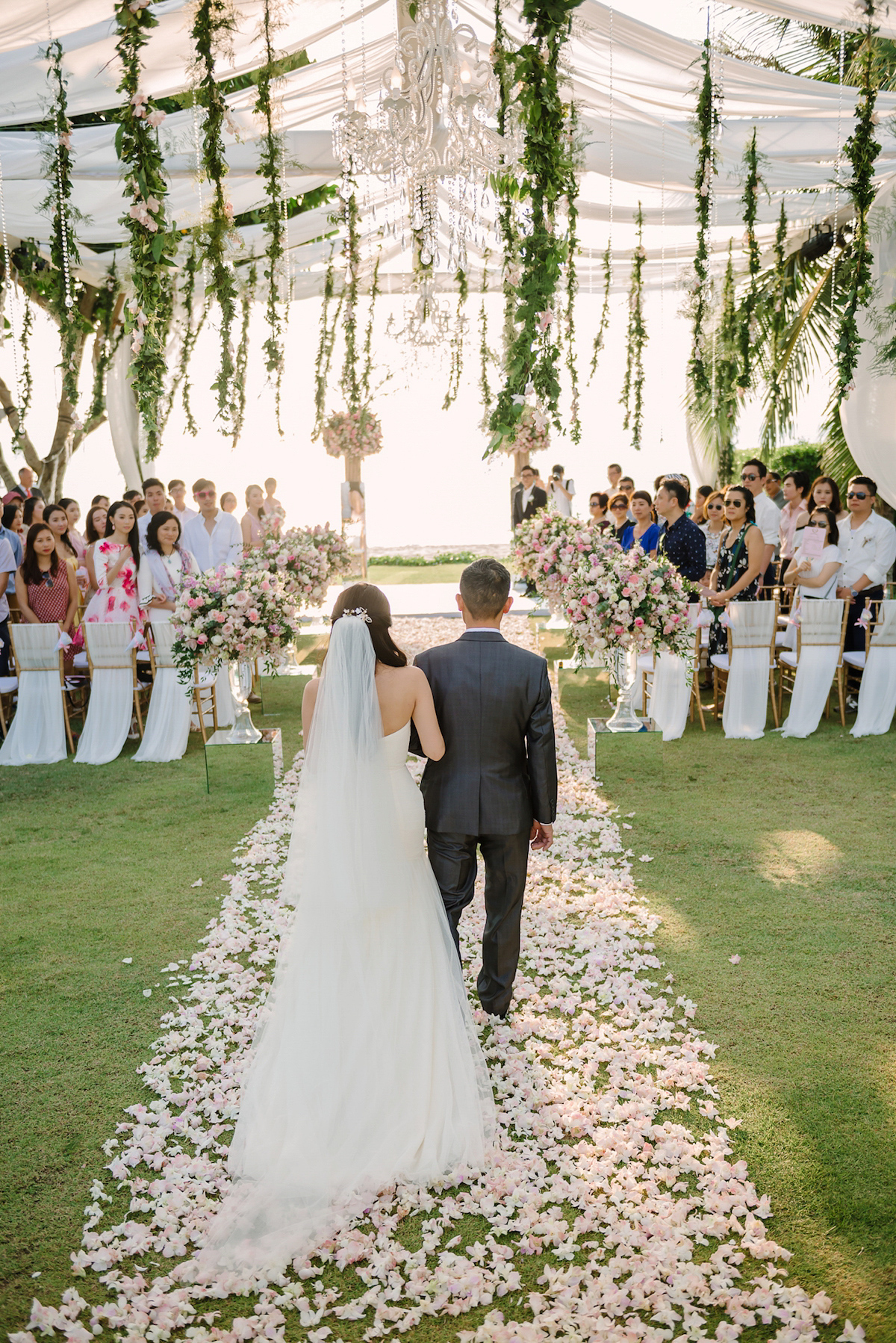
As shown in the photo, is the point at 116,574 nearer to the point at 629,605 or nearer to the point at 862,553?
the point at 629,605

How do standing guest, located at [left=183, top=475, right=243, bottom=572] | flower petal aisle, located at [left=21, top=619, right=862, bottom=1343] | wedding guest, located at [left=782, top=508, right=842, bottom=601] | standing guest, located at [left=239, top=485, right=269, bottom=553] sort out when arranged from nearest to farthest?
flower petal aisle, located at [left=21, top=619, right=862, bottom=1343], wedding guest, located at [left=782, top=508, right=842, bottom=601], standing guest, located at [left=183, top=475, right=243, bottom=572], standing guest, located at [left=239, top=485, right=269, bottom=553]

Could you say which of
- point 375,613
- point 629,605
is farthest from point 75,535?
point 375,613

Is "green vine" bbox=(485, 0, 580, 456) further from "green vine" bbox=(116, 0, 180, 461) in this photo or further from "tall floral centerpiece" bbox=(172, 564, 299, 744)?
"tall floral centerpiece" bbox=(172, 564, 299, 744)

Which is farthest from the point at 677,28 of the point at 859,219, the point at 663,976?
the point at 663,976

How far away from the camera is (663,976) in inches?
161

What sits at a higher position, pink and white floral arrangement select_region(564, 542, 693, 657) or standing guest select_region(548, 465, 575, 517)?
standing guest select_region(548, 465, 575, 517)

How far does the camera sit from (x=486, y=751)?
344cm

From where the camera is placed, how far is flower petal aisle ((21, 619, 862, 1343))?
7.73ft

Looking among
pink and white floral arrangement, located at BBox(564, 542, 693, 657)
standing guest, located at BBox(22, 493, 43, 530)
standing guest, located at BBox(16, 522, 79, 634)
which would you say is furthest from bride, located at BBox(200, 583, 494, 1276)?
standing guest, located at BBox(22, 493, 43, 530)

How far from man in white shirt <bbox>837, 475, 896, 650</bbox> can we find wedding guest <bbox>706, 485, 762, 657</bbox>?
2.44 ft

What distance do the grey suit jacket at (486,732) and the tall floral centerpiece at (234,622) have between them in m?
3.30

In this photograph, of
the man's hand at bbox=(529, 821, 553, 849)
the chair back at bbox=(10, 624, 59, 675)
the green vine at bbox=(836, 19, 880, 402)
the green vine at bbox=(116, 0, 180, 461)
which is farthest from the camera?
the chair back at bbox=(10, 624, 59, 675)

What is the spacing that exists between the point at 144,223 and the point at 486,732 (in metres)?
3.29

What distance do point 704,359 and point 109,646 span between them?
16.5 ft
